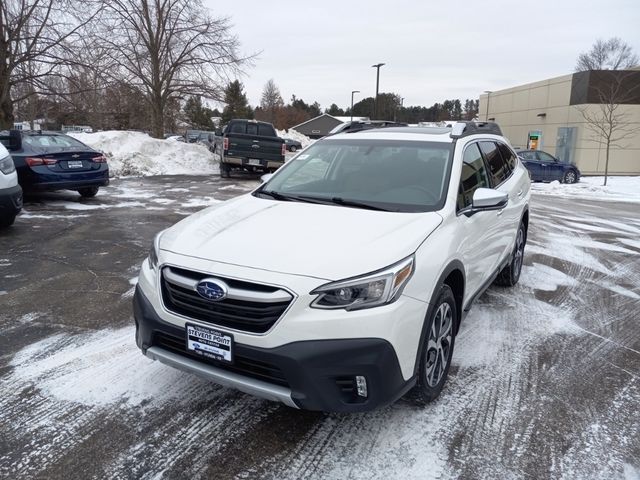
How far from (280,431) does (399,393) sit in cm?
77

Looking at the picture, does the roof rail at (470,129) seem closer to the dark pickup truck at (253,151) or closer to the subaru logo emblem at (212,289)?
the subaru logo emblem at (212,289)

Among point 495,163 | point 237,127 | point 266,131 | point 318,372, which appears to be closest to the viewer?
point 318,372

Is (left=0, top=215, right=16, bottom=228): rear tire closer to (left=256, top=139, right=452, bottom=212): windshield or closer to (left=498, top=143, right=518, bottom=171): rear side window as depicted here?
(left=256, top=139, right=452, bottom=212): windshield

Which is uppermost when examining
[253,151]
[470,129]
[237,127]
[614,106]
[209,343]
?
[614,106]

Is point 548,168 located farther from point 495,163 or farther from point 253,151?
point 495,163

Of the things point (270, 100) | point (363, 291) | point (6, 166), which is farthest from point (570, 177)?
point (270, 100)

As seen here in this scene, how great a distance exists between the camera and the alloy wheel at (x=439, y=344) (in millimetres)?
3156

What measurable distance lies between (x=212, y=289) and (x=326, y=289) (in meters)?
0.61

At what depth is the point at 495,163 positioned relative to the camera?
5086mm

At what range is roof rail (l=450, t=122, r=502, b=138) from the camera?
429 centimetres

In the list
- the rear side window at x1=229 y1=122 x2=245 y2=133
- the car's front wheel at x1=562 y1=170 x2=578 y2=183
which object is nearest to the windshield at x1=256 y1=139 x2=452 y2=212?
the rear side window at x1=229 y1=122 x2=245 y2=133

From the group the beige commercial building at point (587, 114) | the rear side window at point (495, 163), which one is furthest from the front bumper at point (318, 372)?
the beige commercial building at point (587, 114)

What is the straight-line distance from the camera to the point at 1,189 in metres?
6.95

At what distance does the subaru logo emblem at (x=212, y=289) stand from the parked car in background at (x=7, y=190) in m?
5.66
